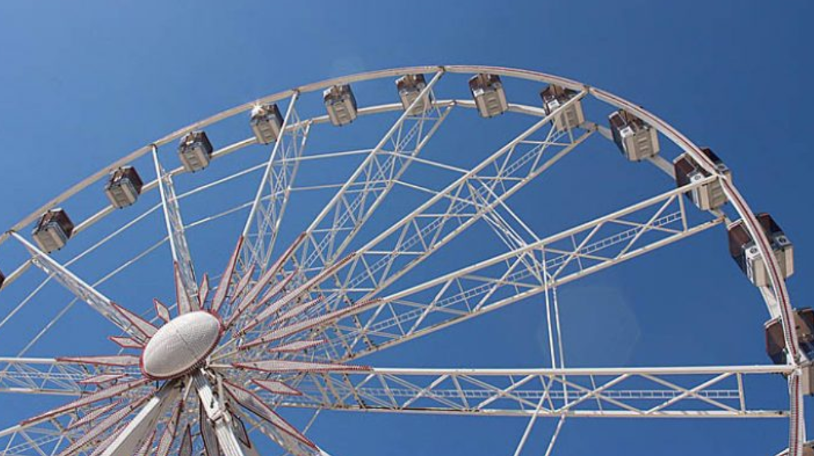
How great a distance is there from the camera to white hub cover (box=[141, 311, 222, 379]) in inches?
498

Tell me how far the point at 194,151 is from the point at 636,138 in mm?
12342

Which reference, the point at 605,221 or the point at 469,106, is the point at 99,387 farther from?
the point at 469,106

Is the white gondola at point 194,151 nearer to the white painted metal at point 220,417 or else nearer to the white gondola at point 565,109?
the white painted metal at point 220,417

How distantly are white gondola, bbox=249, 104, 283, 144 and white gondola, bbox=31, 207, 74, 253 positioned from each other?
600 centimetres

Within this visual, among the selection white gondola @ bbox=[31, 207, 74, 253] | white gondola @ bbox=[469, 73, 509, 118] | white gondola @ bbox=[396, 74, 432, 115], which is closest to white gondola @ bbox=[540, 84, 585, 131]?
white gondola @ bbox=[469, 73, 509, 118]

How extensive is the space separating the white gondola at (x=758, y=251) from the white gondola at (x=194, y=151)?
46.9 feet

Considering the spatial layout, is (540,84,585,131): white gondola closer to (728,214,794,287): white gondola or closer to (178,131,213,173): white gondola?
(728,214,794,287): white gondola

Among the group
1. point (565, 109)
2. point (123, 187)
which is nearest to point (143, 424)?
point (123, 187)

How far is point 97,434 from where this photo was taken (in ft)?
40.2

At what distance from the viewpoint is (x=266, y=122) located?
20.5 meters

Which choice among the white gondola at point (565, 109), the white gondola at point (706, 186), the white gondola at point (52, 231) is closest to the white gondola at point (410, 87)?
the white gondola at point (565, 109)

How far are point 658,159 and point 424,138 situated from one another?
5864 millimetres

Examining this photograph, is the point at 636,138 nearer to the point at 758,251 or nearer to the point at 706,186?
the point at 706,186

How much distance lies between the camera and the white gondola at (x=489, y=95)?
18891 millimetres
